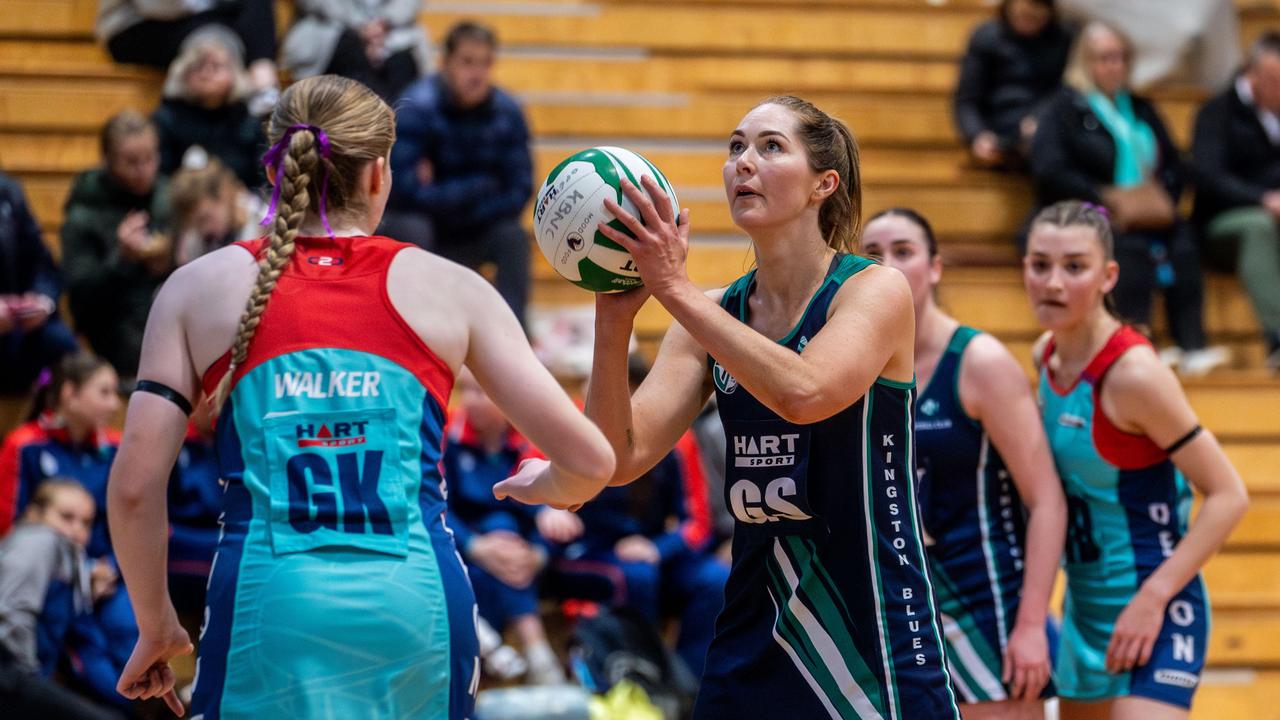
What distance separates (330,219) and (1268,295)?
23.6 feet

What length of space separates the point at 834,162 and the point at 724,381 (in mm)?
515

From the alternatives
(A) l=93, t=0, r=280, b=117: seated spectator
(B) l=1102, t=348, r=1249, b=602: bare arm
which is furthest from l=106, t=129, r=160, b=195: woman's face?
(B) l=1102, t=348, r=1249, b=602: bare arm

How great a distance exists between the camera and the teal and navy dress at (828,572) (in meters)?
2.99

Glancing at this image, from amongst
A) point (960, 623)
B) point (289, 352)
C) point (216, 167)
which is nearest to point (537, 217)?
point (289, 352)

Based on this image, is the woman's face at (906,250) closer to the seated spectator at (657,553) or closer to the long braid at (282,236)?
the long braid at (282,236)

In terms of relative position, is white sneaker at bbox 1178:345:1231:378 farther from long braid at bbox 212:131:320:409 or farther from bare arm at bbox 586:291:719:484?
long braid at bbox 212:131:320:409

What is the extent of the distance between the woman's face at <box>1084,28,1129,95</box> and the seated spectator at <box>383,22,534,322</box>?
337 cm

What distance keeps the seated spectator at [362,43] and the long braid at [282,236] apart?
18.6ft

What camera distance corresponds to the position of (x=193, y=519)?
20.9 ft

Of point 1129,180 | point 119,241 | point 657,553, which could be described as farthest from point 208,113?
point 1129,180

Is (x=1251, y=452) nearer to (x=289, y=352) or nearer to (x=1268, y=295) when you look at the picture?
(x=1268, y=295)

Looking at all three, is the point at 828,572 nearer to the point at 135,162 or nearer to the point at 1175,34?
the point at 135,162

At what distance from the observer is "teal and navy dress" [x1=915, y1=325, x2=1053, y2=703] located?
4082 mm

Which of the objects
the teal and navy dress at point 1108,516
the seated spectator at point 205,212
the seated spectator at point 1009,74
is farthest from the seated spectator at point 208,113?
the teal and navy dress at point 1108,516
